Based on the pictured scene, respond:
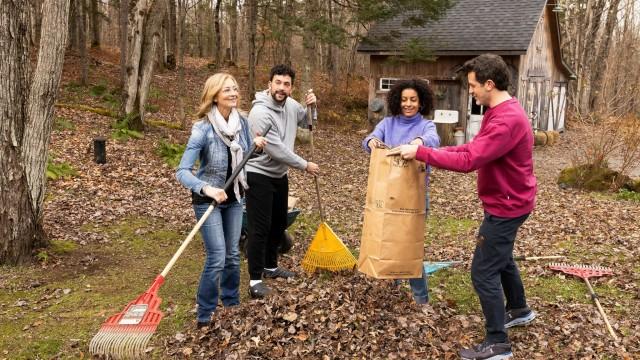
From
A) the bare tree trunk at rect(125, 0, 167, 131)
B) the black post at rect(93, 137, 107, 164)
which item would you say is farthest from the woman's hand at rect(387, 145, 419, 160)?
the bare tree trunk at rect(125, 0, 167, 131)

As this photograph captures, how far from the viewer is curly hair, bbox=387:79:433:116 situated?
416 cm

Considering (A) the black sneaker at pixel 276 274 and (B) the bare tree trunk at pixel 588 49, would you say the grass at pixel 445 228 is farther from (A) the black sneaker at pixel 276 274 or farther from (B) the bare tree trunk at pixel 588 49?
(B) the bare tree trunk at pixel 588 49

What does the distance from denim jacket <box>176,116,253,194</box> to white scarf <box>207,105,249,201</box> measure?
0.04 meters

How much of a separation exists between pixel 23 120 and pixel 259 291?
306cm

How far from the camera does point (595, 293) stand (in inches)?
201

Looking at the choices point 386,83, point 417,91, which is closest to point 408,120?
point 417,91

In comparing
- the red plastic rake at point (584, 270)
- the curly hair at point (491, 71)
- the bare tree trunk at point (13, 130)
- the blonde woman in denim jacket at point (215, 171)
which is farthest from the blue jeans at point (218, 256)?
the red plastic rake at point (584, 270)

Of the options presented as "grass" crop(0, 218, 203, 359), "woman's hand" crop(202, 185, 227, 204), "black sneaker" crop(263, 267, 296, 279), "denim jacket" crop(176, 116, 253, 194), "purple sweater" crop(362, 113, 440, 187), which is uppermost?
"purple sweater" crop(362, 113, 440, 187)

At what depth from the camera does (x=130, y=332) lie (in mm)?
3379

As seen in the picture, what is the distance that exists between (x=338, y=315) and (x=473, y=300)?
1.70 metres

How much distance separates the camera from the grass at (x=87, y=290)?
4180 millimetres

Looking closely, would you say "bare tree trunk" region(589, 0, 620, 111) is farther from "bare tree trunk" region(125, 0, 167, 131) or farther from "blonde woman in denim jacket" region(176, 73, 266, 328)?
"blonde woman in denim jacket" region(176, 73, 266, 328)

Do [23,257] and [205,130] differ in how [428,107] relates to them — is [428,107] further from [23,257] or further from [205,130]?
[23,257]

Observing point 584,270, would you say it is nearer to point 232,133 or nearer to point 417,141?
point 417,141
